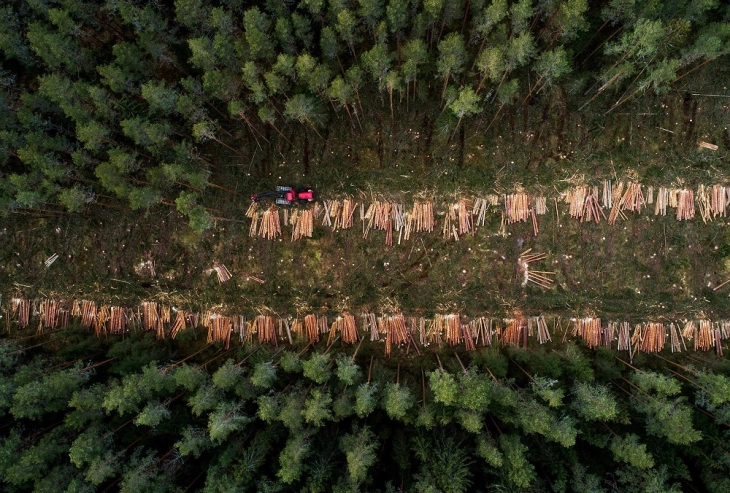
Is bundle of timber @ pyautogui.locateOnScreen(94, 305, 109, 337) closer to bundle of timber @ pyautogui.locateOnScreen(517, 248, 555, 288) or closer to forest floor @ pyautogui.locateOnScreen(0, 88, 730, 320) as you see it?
forest floor @ pyautogui.locateOnScreen(0, 88, 730, 320)

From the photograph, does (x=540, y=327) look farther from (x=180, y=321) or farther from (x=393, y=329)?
(x=180, y=321)

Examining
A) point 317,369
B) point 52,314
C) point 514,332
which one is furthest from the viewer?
point 52,314

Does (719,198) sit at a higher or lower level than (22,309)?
higher

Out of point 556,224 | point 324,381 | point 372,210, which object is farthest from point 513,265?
point 324,381

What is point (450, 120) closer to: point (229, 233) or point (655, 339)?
point (229, 233)

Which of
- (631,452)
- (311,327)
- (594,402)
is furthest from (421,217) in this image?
(631,452)

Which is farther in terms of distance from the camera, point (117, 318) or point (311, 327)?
point (117, 318)
